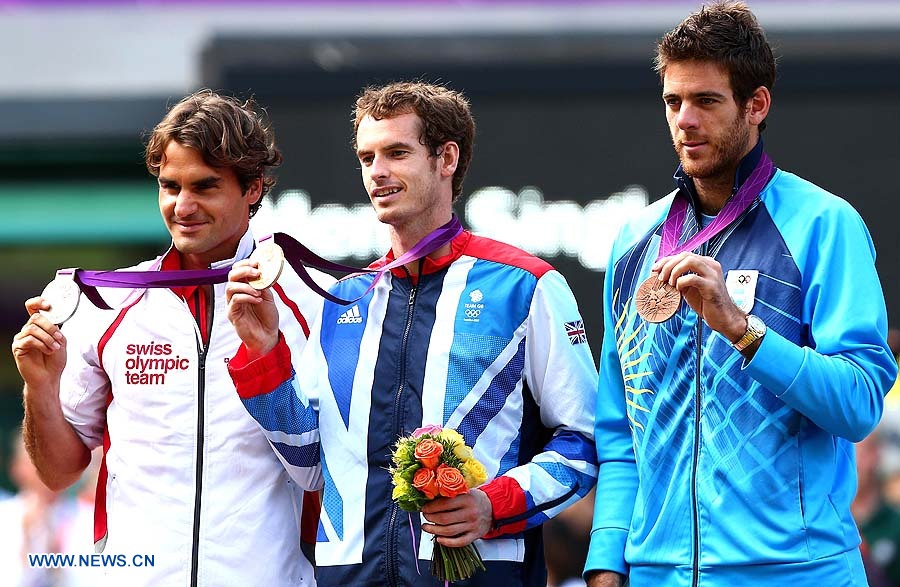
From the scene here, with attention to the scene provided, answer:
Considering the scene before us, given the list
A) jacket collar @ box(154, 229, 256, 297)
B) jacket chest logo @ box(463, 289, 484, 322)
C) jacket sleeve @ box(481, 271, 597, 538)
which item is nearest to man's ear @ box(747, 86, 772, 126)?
jacket sleeve @ box(481, 271, 597, 538)

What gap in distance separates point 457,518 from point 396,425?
341 millimetres

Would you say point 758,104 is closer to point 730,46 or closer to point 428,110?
point 730,46

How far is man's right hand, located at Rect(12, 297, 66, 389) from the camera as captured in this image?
372cm

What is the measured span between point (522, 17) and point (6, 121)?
11.2 feet

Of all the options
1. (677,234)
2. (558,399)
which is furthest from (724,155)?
(558,399)

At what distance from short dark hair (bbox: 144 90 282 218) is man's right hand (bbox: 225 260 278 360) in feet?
1.24

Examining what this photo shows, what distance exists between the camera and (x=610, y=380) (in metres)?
3.69

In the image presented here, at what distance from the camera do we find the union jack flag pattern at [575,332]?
3779 millimetres

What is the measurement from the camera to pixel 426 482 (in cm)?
336

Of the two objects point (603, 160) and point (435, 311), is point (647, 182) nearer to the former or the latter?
point (603, 160)

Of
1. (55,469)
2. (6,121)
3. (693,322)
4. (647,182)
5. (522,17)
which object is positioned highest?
(522,17)

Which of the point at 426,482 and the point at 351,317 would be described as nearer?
the point at 426,482

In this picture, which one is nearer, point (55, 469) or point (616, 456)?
point (616, 456)

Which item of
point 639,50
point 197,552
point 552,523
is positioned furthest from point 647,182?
point 197,552
